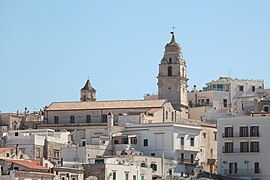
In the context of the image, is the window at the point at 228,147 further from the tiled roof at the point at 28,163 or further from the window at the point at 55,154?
the tiled roof at the point at 28,163

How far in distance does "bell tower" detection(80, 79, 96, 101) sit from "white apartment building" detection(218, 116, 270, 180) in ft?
118

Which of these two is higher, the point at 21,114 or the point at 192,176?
the point at 21,114

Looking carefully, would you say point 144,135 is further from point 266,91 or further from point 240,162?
point 266,91

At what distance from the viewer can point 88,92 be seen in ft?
403

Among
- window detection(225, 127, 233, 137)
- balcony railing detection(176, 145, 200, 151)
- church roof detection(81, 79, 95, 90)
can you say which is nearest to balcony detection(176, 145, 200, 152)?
balcony railing detection(176, 145, 200, 151)

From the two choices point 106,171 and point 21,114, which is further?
point 21,114

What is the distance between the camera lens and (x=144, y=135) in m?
93.2

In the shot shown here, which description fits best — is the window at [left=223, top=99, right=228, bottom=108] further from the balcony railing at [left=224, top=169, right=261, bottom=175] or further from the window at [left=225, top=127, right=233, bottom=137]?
the balcony railing at [left=224, top=169, right=261, bottom=175]

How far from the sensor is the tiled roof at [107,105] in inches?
4099

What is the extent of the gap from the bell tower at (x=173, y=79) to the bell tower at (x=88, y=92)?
10813 millimetres

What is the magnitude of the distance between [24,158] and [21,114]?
35816mm

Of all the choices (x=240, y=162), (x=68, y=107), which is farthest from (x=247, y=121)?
(x=68, y=107)

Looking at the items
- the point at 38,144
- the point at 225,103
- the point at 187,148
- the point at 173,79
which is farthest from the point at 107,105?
the point at 225,103

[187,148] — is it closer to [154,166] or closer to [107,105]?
[154,166]
